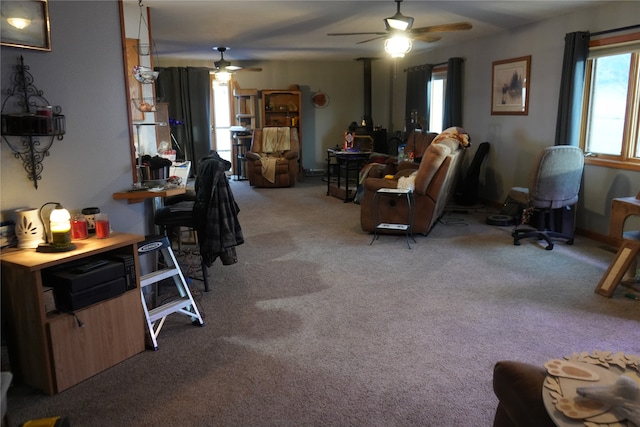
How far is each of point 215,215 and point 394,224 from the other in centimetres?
228

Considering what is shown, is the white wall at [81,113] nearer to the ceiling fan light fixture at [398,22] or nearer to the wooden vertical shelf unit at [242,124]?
the ceiling fan light fixture at [398,22]

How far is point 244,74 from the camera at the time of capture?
959 centimetres

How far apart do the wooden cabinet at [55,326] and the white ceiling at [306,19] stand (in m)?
2.83

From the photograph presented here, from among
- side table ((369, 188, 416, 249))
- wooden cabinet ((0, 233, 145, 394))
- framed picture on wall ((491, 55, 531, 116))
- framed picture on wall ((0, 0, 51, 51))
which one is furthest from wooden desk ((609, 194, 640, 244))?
framed picture on wall ((0, 0, 51, 51))

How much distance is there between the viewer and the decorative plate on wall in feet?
32.6

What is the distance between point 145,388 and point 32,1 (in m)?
2.03

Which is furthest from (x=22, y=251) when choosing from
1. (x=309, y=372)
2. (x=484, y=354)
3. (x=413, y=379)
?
(x=484, y=354)

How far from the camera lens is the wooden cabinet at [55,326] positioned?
228 centimetres

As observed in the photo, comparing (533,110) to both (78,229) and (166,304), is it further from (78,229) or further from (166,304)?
(78,229)

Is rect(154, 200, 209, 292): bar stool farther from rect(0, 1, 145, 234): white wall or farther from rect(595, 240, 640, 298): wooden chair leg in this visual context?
rect(595, 240, 640, 298): wooden chair leg

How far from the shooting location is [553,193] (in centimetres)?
451

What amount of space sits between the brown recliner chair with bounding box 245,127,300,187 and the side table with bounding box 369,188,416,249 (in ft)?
11.4

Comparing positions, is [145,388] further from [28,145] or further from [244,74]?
[244,74]

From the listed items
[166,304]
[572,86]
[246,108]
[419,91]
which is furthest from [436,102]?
[166,304]
